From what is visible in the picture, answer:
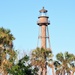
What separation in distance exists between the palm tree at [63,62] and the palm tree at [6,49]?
1619 centimetres

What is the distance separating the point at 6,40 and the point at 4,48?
1.23 metres

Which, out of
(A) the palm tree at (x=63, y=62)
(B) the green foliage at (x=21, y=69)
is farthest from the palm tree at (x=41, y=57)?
(B) the green foliage at (x=21, y=69)

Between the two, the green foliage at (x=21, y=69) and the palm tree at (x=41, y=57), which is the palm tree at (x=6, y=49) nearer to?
the green foliage at (x=21, y=69)

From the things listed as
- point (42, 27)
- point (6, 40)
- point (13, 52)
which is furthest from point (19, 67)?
point (42, 27)

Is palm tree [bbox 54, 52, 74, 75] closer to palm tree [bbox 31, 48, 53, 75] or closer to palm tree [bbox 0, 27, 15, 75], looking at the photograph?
palm tree [bbox 31, 48, 53, 75]

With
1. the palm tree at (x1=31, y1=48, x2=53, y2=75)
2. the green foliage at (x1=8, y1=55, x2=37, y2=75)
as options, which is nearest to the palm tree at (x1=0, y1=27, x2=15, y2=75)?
the green foliage at (x1=8, y1=55, x2=37, y2=75)

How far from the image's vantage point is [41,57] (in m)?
55.7

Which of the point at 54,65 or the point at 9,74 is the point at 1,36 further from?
the point at 54,65

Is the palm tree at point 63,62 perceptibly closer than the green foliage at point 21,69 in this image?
No

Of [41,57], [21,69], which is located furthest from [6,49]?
[41,57]

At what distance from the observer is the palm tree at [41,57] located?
5491cm

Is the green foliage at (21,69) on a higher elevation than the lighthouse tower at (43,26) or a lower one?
lower

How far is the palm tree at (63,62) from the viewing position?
5722cm

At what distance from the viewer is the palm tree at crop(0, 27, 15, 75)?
→ 4022cm
